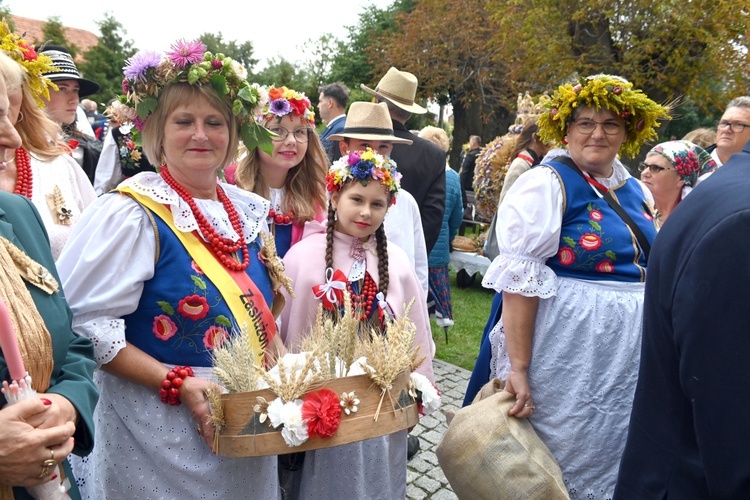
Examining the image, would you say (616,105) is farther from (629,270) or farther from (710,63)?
(710,63)

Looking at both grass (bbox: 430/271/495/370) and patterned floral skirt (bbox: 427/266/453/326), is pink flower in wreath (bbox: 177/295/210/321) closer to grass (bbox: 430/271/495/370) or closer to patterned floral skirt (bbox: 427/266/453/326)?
grass (bbox: 430/271/495/370)

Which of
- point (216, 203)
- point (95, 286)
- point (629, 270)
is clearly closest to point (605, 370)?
point (629, 270)

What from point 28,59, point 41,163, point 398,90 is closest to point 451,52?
point 398,90

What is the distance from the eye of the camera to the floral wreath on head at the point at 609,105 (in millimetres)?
2740

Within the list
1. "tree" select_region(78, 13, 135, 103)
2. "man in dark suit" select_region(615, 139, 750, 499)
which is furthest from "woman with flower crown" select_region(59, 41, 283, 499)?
"tree" select_region(78, 13, 135, 103)

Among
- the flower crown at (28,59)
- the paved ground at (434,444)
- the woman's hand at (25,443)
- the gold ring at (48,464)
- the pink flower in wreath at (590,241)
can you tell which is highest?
the flower crown at (28,59)

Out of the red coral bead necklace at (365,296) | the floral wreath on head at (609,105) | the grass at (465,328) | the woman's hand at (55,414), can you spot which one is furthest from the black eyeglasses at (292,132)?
the grass at (465,328)

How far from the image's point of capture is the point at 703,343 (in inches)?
40.9

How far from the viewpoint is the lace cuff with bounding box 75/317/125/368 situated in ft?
5.78

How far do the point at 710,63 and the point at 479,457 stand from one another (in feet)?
36.1

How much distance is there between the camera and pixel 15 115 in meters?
2.27

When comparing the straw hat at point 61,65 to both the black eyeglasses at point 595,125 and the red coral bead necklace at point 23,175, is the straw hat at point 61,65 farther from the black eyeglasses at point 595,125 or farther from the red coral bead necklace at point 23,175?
the black eyeglasses at point 595,125

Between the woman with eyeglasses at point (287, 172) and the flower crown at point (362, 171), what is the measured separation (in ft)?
1.03

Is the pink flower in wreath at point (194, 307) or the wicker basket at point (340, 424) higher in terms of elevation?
the pink flower in wreath at point (194, 307)
